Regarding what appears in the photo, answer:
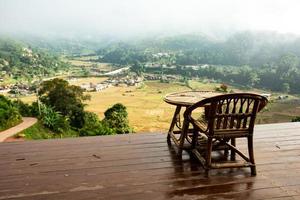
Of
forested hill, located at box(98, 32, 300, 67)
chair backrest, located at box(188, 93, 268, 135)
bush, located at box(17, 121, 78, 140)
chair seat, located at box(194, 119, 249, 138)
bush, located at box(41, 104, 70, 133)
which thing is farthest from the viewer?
forested hill, located at box(98, 32, 300, 67)

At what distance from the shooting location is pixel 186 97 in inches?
129

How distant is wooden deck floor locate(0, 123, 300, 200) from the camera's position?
216 centimetres

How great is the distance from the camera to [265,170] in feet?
8.47

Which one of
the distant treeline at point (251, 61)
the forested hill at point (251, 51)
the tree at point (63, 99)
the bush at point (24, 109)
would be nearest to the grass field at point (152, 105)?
the distant treeline at point (251, 61)

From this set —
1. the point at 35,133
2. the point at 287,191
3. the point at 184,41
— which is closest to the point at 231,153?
the point at 287,191

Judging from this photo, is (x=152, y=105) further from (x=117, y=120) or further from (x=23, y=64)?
(x=23, y=64)

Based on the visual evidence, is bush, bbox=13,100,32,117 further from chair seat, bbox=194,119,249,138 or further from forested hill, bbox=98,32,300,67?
forested hill, bbox=98,32,300,67

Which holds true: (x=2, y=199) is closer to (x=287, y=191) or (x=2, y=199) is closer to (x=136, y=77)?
(x=287, y=191)

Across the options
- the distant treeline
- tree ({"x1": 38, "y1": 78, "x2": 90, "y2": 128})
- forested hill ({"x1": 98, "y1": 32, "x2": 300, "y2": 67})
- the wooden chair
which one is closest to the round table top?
the wooden chair

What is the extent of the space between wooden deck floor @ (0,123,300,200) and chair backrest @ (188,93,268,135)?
1.22 feet

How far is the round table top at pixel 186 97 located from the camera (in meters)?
2.94

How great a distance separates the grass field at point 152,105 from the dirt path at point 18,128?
27.7 ft

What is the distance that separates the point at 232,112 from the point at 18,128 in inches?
724

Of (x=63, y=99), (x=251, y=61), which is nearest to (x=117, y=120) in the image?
(x=63, y=99)
